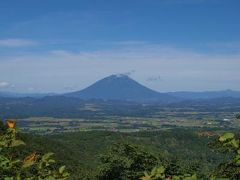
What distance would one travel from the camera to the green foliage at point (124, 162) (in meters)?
44.0

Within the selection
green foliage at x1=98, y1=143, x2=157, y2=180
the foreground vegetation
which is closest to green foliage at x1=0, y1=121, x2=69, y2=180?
the foreground vegetation

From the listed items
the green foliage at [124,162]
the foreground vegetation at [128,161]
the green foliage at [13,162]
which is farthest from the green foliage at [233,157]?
the green foliage at [124,162]

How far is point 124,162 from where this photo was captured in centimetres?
4462

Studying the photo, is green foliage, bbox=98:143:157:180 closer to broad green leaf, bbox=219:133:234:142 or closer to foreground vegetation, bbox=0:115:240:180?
foreground vegetation, bbox=0:115:240:180

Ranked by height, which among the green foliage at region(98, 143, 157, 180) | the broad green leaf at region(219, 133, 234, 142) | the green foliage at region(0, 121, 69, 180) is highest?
the broad green leaf at region(219, 133, 234, 142)

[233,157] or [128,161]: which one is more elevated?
[233,157]

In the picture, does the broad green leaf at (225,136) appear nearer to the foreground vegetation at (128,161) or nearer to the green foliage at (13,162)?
the foreground vegetation at (128,161)

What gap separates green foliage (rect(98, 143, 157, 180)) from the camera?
44.0m

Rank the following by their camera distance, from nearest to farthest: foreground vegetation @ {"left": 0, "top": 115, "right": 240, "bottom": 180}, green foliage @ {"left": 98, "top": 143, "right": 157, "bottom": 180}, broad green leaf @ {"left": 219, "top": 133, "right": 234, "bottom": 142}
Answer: broad green leaf @ {"left": 219, "top": 133, "right": 234, "bottom": 142}, foreground vegetation @ {"left": 0, "top": 115, "right": 240, "bottom": 180}, green foliage @ {"left": 98, "top": 143, "right": 157, "bottom": 180}

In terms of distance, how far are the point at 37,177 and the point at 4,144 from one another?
2.27ft

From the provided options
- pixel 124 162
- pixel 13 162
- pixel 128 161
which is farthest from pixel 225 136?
pixel 124 162

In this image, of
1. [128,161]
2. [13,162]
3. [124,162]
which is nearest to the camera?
[13,162]

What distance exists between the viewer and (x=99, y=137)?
192m

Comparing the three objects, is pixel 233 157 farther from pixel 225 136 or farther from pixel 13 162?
pixel 13 162
